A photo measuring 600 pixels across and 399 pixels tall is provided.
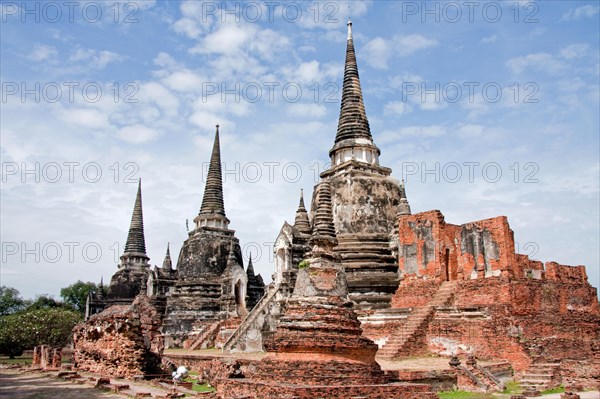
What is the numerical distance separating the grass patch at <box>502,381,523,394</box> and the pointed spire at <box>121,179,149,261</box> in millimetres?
34388

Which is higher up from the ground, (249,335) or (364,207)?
(364,207)

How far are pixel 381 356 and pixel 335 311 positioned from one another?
20.2 feet

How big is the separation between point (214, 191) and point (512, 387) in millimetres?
25963

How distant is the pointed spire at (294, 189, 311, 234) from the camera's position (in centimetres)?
2826

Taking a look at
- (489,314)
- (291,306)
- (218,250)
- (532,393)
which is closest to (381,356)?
(489,314)

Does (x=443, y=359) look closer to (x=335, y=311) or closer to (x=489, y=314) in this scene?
(x=489, y=314)

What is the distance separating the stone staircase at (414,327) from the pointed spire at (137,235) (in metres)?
30.2

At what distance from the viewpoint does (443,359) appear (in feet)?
59.9

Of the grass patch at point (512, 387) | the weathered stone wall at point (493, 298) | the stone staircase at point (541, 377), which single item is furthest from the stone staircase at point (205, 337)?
the stone staircase at point (541, 377)

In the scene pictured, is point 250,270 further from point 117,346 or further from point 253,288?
point 117,346

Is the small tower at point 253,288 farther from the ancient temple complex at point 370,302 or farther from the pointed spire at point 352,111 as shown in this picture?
the pointed spire at point 352,111

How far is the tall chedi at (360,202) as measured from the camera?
75.6 ft

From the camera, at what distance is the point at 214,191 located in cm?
3803

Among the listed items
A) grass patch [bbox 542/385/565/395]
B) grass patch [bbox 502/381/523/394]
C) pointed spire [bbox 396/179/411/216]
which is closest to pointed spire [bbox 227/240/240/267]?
pointed spire [bbox 396/179/411/216]
